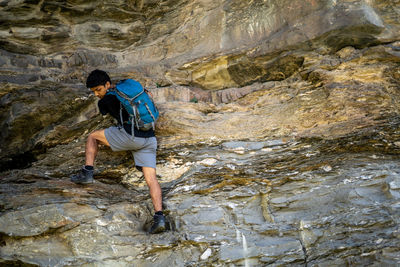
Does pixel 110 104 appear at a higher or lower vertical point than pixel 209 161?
higher

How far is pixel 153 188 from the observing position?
20.8ft

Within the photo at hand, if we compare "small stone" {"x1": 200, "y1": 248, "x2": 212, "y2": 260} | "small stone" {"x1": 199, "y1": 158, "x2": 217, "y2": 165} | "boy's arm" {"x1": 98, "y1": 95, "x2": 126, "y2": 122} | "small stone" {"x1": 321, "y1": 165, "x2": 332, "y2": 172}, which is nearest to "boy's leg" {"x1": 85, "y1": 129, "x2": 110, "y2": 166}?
"boy's arm" {"x1": 98, "y1": 95, "x2": 126, "y2": 122}

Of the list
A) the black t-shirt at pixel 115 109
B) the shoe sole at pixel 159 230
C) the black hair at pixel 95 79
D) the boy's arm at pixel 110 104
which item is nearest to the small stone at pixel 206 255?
the shoe sole at pixel 159 230

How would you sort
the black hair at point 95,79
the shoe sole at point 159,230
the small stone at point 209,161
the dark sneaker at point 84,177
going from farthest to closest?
the small stone at point 209,161
the dark sneaker at point 84,177
the black hair at point 95,79
the shoe sole at point 159,230

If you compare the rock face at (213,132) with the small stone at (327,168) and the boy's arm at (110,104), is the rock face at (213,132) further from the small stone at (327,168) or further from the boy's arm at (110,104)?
the boy's arm at (110,104)

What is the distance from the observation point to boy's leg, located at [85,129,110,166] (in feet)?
21.6

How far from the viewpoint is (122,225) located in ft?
20.5

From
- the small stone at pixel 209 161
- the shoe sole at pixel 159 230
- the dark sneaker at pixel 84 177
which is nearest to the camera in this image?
the shoe sole at pixel 159 230

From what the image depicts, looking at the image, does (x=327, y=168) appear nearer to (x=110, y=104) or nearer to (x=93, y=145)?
(x=110, y=104)

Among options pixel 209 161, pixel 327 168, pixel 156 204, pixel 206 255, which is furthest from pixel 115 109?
pixel 327 168

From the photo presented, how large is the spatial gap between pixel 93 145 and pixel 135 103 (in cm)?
110

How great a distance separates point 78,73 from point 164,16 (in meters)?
2.45

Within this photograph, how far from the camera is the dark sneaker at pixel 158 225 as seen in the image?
20.0ft

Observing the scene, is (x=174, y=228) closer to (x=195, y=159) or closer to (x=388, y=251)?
(x=195, y=159)
